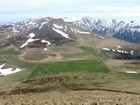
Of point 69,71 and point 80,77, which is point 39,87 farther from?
point 69,71

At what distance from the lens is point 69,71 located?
9919cm

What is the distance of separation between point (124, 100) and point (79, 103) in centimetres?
577

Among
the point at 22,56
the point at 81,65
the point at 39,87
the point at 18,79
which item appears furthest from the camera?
the point at 22,56

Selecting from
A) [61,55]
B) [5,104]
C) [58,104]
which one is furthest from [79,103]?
[61,55]

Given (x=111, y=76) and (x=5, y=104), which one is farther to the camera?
(x=111, y=76)

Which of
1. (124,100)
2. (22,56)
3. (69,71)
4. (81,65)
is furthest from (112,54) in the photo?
(124,100)

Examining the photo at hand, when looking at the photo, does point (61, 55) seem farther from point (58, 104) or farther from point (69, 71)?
point (58, 104)

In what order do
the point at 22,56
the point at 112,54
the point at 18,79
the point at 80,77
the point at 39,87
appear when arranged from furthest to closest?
the point at 112,54 < the point at 22,56 < the point at 18,79 < the point at 80,77 < the point at 39,87

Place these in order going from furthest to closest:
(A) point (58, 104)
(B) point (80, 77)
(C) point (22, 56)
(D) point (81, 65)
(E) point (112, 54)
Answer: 1. (E) point (112, 54)
2. (C) point (22, 56)
3. (D) point (81, 65)
4. (B) point (80, 77)
5. (A) point (58, 104)

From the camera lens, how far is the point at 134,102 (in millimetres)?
42938

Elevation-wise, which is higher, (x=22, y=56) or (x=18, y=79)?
(x=18, y=79)

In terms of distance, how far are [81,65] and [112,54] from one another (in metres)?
81.4

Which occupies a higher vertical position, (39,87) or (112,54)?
(39,87)

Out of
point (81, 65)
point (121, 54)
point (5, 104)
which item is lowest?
point (121, 54)
